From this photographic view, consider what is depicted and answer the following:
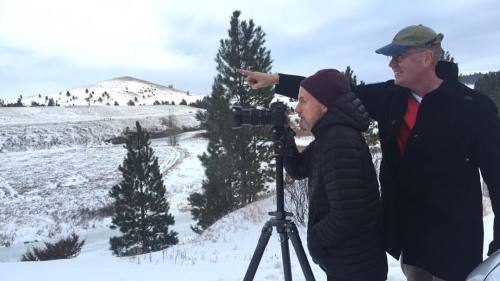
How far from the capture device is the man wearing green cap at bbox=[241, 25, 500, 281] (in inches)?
78.3

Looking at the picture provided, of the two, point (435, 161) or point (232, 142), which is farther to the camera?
point (232, 142)

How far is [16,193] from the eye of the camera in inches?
1084

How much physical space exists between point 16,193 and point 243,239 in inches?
934

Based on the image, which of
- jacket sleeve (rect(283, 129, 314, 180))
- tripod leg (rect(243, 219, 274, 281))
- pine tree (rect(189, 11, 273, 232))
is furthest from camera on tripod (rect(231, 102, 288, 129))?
pine tree (rect(189, 11, 273, 232))

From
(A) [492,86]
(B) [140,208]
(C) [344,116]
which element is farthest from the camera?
(A) [492,86]

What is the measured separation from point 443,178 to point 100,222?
76.9 ft

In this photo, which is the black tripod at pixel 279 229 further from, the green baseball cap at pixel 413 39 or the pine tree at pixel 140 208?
the pine tree at pixel 140 208

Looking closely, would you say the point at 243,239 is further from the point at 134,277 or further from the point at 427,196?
the point at 427,196

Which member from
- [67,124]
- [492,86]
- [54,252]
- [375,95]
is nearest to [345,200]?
[375,95]

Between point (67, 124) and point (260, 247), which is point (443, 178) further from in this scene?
point (67, 124)

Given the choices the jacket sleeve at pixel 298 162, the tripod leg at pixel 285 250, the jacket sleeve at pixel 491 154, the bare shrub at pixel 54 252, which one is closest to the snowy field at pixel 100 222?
the bare shrub at pixel 54 252

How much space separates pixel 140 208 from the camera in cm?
2014

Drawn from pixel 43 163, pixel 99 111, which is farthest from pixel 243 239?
pixel 99 111

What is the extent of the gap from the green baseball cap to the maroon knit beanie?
0.29 meters
